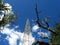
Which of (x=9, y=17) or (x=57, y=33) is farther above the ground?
(x=57, y=33)

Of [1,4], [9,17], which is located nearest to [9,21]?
[9,17]

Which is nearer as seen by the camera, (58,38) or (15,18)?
(58,38)

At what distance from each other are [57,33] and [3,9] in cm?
985

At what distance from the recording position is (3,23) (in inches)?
1229

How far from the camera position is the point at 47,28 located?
21172mm

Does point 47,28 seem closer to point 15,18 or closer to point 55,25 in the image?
point 55,25

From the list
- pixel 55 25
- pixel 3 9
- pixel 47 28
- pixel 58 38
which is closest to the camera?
pixel 47 28

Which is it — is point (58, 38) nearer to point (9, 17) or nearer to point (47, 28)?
point (47, 28)

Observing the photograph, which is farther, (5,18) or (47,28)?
(5,18)

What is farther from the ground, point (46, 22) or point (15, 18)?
point (46, 22)

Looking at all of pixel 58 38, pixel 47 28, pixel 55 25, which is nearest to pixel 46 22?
pixel 47 28

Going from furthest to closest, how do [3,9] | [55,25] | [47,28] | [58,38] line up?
[3,9] < [55,25] < [58,38] < [47,28]

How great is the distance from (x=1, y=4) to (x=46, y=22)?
10.1 m

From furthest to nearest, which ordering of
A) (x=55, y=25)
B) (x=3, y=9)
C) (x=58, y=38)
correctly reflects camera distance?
(x=3, y=9) → (x=55, y=25) → (x=58, y=38)
